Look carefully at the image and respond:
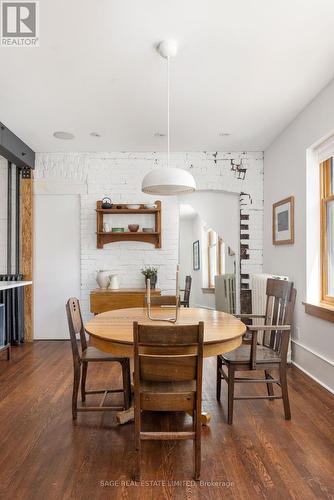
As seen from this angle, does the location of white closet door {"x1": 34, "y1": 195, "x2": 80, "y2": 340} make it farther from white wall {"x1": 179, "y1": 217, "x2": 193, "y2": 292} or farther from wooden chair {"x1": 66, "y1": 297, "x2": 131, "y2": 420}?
wooden chair {"x1": 66, "y1": 297, "x2": 131, "y2": 420}

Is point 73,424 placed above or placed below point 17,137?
below

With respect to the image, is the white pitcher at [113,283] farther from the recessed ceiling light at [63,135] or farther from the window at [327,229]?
the window at [327,229]

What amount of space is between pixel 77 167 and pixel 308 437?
13.7 ft

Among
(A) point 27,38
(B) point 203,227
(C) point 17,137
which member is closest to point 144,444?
(A) point 27,38

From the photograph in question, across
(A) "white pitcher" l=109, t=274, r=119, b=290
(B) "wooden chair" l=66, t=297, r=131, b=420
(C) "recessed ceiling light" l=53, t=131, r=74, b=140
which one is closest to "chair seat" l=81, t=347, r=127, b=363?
(B) "wooden chair" l=66, t=297, r=131, b=420

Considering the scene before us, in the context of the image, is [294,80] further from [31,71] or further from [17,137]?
[17,137]

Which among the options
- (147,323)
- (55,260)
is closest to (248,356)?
(147,323)

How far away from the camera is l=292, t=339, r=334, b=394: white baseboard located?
9.89 ft

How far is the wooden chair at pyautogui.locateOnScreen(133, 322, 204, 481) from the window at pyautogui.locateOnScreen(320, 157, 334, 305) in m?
2.07

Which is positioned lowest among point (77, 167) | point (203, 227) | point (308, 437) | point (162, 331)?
point (308, 437)

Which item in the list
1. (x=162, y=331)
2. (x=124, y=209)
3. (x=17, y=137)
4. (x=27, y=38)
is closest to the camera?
(x=162, y=331)

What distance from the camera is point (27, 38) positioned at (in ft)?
7.84

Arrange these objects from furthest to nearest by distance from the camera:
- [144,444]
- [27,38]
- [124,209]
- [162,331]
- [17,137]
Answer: [124,209]
[17,137]
[27,38]
[144,444]
[162,331]

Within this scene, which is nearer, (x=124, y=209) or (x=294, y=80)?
(x=294, y=80)
